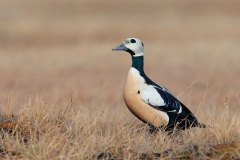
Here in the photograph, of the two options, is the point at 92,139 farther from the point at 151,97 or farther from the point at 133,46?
the point at 133,46

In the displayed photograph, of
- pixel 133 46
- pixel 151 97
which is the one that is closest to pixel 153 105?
pixel 151 97

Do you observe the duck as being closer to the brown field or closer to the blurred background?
the brown field

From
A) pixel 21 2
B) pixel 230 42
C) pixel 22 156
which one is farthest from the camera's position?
pixel 21 2

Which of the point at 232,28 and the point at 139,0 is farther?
the point at 139,0

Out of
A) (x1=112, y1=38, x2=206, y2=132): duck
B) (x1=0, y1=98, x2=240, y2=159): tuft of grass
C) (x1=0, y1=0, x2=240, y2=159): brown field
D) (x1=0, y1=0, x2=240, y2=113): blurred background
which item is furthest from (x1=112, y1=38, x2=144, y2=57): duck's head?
(x1=0, y1=0, x2=240, y2=113): blurred background

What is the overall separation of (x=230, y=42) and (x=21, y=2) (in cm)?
1133

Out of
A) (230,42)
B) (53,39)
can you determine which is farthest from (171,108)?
(53,39)

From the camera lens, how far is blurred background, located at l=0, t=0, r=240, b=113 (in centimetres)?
1277

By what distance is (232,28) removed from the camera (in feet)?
72.0

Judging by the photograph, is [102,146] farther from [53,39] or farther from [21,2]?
[21,2]

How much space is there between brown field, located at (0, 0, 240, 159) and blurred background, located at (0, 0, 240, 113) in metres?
0.03

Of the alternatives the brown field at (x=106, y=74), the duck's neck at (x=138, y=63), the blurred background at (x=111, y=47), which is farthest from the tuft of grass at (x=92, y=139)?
the blurred background at (x=111, y=47)

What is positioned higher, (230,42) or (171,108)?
(171,108)

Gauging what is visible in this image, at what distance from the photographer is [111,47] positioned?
19391mm
